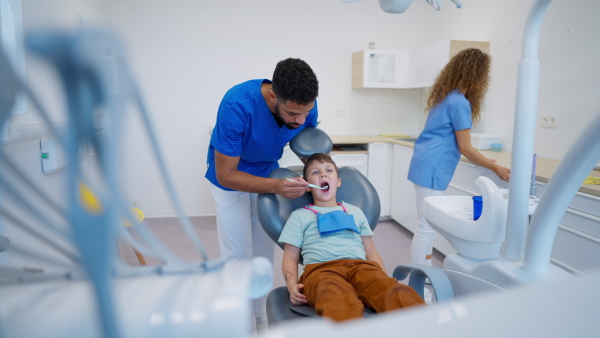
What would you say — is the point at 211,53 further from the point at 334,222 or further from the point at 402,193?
the point at 334,222

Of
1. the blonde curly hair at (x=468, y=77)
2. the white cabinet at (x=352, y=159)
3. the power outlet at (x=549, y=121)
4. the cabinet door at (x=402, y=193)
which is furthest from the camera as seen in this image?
the white cabinet at (x=352, y=159)

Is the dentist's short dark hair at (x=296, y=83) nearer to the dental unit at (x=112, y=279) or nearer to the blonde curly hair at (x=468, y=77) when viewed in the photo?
the dental unit at (x=112, y=279)

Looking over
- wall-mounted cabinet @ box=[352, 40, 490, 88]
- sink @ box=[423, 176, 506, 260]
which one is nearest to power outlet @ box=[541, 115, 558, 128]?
wall-mounted cabinet @ box=[352, 40, 490, 88]

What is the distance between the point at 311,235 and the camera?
5.43ft

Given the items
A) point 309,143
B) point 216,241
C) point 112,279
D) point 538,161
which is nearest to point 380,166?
point 538,161

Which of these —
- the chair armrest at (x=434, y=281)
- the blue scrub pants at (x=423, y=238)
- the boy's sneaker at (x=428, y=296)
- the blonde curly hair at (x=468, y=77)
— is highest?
the blonde curly hair at (x=468, y=77)

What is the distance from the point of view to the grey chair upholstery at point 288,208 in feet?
4.48

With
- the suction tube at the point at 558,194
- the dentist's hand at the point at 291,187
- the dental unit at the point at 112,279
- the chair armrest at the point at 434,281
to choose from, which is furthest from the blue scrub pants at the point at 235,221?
the dental unit at the point at 112,279

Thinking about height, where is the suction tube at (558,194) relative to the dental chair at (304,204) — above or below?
above

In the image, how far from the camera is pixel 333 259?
158 cm

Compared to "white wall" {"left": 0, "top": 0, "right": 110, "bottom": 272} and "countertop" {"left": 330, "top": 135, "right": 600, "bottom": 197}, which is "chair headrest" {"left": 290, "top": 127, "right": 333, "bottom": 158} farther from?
"countertop" {"left": 330, "top": 135, "right": 600, "bottom": 197}

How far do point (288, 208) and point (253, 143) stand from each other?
12.4 inches

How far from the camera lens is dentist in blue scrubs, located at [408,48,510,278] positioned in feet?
7.27

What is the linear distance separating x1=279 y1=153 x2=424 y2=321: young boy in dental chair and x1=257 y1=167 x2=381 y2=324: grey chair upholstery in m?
0.04
